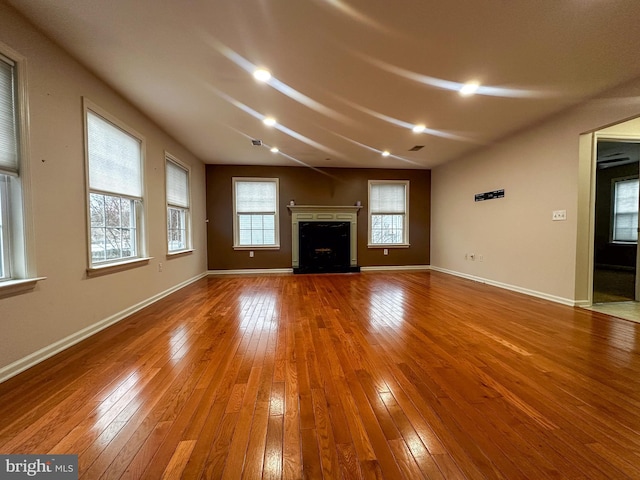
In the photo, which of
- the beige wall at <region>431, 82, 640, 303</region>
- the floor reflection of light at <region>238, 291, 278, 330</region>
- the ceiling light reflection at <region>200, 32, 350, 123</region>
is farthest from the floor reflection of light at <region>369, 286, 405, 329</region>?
the ceiling light reflection at <region>200, 32, 350, 123</region>

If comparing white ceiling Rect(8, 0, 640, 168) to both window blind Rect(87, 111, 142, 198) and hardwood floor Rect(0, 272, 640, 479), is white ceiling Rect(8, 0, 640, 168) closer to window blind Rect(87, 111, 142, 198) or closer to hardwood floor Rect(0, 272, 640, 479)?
window blind Rect(87, 111, 142, 198)

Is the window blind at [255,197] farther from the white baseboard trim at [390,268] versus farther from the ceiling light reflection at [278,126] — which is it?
the white baseboard trim at [390,268]

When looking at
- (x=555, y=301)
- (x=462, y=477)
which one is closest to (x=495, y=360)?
(x=462, y=477)

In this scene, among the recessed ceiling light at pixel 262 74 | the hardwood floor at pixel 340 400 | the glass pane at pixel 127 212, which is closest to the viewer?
the hardwood floor at pixel 340 400

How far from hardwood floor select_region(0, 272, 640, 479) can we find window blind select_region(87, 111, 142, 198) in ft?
5.05

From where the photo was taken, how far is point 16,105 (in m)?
1.87

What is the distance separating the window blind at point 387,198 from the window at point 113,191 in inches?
197

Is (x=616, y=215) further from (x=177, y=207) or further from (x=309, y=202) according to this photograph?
(x=177, y=207)

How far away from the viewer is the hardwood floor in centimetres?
112

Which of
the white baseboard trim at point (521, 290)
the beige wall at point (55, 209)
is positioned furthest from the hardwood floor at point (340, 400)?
the white baseboard trim at point (521, 290)

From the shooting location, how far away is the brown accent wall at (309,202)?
6.23 meters

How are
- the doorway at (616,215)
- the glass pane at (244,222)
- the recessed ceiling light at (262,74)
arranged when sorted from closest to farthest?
the recessed ceiling light at (262,74) → the doorway at (616,215) → the glass pane at (244,222)

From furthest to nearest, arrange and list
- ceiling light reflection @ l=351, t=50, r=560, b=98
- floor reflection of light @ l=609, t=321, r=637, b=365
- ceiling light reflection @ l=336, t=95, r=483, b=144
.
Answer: ceiling light reflection @ l=336, t=95, r=483, b=144 < ceiling light reflection @ l=351, t=50, r=560, b=98 < floor reflection of light @ l=609, t=321, r=637, b=365

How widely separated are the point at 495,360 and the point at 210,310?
3.05 m
